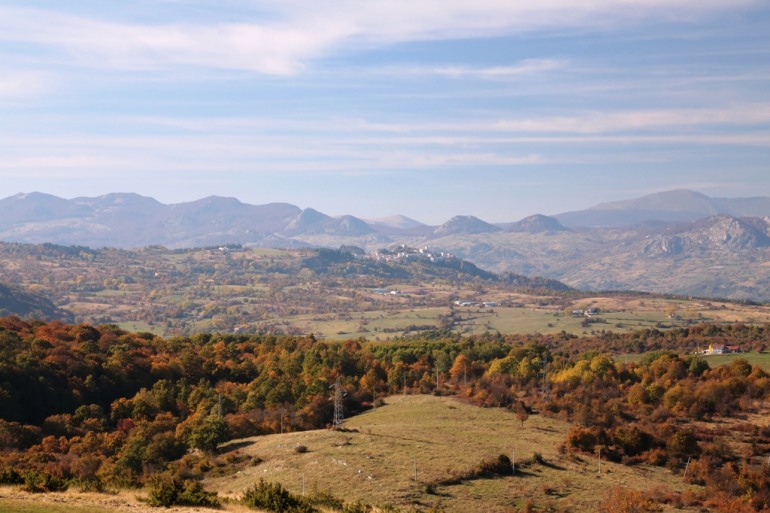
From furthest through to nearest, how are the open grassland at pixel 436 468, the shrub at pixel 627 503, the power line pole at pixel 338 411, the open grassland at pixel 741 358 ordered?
the open grassland at pixel 741 358 < the power line pole at pixel 338 411 < the open grassland at pixel 436 468 < the shrub at pixel 627 503

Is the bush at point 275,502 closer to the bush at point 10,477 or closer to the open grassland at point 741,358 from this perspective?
the bush at point 10,477

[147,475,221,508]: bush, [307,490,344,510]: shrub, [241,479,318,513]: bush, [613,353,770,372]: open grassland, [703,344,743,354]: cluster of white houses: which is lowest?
[703,344,743,354]: cluster of white houses

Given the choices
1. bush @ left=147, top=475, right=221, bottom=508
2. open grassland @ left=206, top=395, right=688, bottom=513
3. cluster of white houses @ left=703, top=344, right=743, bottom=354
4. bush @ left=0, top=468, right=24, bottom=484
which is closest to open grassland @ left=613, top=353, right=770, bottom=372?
cluster of white houses @ left=703, top=344, right=743, bottom=354

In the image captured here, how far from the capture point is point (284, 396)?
8325cm

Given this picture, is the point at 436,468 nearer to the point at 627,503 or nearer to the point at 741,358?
the point at 627,503

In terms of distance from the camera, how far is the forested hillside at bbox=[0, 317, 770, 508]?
5884cm

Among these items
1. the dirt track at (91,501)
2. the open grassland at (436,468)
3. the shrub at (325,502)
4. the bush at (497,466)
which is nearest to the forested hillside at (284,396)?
the dirt track at (91,501)

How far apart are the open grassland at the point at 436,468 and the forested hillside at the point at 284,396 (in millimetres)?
3891

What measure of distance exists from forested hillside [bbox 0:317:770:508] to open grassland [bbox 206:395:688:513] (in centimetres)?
389

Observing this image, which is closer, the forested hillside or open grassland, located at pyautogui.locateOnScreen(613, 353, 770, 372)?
the forested hillside

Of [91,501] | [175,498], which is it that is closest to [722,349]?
[175,498]

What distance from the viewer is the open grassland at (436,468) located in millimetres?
46875

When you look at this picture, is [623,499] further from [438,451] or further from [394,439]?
[394,439]

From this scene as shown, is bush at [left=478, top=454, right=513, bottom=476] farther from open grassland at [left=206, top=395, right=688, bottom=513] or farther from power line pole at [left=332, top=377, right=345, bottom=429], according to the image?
power line pole at [left=332, top=377, right=345, bottom=429]
